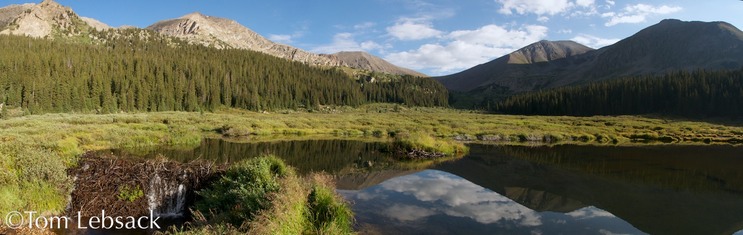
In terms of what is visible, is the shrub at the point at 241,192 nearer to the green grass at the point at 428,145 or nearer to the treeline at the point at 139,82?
the green grass at the point at 428,145

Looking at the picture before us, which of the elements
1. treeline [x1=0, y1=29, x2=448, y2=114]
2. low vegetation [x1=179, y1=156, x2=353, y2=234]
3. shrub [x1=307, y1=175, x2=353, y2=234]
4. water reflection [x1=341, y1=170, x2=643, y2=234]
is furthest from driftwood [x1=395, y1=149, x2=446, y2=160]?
treeline [x1=0, y1=29, x2=448, y2=114]

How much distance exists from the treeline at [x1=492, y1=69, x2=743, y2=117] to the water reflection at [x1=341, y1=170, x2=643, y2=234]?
5812 inches

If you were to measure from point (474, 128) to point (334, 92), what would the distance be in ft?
422

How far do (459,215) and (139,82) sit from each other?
414 feet

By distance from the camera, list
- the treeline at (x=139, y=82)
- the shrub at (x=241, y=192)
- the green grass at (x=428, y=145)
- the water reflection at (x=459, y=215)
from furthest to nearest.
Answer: the treeline at (x=139, y=82) < the green grass at (x=428, y=145) < the water reflection at (x=459, y=215) < the shrub at (x=241, y=192)

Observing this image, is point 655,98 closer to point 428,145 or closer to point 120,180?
point 428,145

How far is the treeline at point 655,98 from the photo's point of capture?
134 meters

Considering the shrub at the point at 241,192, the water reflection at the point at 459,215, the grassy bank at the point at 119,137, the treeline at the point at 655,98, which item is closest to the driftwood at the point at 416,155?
the grassy bank at the point at 119,137

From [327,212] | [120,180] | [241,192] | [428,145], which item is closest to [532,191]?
[327,212]

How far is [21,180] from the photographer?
16.0 meters

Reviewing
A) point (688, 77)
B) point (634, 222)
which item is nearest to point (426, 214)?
point (634, 222)

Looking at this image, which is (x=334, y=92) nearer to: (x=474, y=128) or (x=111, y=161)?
(x=474, y=128)

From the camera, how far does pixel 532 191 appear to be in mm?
25641

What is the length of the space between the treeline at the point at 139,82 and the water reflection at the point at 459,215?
102m
